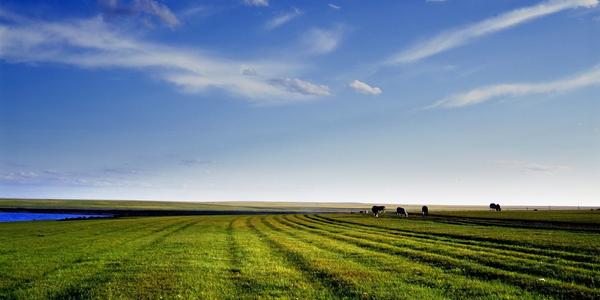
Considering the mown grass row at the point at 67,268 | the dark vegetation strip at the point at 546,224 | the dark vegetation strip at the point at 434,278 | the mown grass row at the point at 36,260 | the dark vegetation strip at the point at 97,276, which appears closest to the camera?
the dark vegetation strip at the point at 434,278

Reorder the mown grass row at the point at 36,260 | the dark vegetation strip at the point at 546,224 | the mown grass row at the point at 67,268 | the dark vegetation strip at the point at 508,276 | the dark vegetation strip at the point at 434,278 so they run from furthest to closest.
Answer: the dark vegetation strip at the point at 546,224 < the mown grass row at the point at 36,260 < the mown grass row at the point at 67,268 < the dark vegetation strip at the point at 434,278 < the dark vegetation strip at the point at 508,276

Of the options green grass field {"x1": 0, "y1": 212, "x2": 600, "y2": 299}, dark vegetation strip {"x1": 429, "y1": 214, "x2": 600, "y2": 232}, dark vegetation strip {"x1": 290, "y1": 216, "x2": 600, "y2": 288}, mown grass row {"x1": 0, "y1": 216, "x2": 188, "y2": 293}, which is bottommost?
mown grass row {"x1": 0, "y1": 216, "x2": 188, "y2": 293}

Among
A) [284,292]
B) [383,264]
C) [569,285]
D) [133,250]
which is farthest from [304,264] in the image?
[133,250]

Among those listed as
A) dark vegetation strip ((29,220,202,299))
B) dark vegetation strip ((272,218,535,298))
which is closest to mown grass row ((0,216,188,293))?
dark vegetation strip ((29,220,202,299))

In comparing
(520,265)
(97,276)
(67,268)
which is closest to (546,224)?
(520,265)

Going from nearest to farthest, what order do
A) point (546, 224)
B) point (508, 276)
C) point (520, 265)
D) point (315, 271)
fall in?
point (508, 276)
point (315, 271)
point (520, 265)
point (546, 224)

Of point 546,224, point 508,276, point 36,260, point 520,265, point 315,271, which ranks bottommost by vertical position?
point 36,260

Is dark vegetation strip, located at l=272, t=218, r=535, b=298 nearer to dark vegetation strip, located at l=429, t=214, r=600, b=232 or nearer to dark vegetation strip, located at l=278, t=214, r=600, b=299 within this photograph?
dark vegetation strip, located at l=278, t=214, r=600, b=299

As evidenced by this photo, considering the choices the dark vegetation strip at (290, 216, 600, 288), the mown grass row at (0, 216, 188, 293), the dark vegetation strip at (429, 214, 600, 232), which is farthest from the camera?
the dark vegetation strip at (429, 214, 600, 232)

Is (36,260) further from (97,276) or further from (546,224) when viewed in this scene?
(546,224)

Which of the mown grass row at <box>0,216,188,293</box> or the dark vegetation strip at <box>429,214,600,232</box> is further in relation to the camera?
the dark vegetation strip at <box>429,214,600,232</box>

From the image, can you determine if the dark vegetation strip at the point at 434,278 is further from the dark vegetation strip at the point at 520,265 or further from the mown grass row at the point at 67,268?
the mown grass row at the point at 67,268

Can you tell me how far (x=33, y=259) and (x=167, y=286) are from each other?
15270 millimetres

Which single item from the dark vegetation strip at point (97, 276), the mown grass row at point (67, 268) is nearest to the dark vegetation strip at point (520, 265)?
the dark vegetation strip at point (97, 276)
